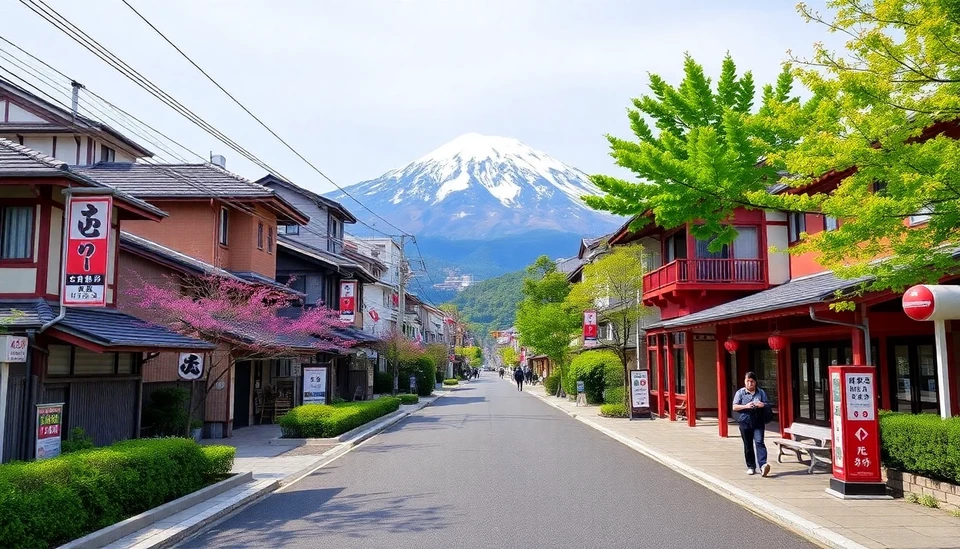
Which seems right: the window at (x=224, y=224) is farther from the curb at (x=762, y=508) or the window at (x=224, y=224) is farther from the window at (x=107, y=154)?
the curb at (x=762, y=508)

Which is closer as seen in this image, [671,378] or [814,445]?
[814,445]

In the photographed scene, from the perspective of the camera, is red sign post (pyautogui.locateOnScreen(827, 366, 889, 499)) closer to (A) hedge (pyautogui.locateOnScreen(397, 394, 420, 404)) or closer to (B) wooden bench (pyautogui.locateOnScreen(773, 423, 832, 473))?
(B) wooden bench (pyautogui.locateOnScreen(773, 423, 832, 473))

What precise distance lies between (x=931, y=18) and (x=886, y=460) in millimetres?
6681

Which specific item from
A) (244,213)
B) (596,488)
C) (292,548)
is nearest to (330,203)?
(244,213)

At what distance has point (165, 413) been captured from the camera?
61.1 feet

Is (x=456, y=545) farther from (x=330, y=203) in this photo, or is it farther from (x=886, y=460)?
(x=330, y=203)

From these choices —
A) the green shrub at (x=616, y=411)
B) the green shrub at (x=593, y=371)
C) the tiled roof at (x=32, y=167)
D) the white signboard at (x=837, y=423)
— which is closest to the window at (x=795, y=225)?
the green shrub at (x=616, y=411)

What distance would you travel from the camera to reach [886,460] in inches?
447

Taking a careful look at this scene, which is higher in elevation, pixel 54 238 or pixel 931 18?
pixel 931 18

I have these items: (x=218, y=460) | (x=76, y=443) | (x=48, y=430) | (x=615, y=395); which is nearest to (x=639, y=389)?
(x=615, y=395)

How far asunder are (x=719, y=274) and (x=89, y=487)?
2004 cm

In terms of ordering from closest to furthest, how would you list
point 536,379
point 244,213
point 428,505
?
point 428,505 → point 244,213 → point 536,379

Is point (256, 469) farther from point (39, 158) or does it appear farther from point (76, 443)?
point (39, 158)

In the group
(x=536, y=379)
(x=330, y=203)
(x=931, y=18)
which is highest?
(x=330, y=203)
